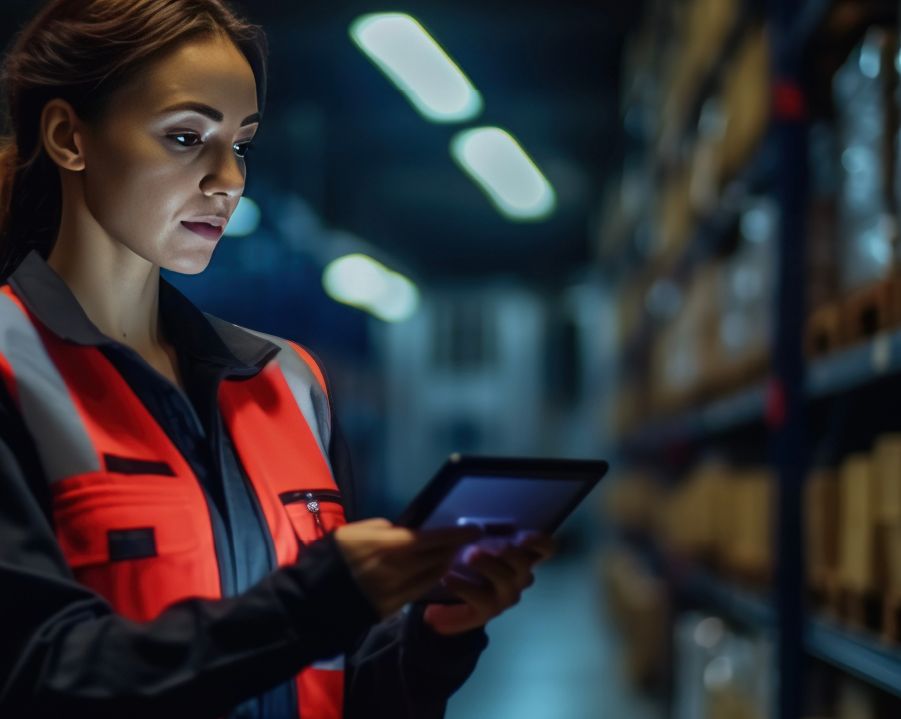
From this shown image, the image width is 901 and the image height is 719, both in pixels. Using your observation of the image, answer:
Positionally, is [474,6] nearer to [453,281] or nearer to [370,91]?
[370,91]

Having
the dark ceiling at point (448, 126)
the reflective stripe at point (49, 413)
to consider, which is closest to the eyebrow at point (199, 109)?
the reflective stripe at point (49, 413)

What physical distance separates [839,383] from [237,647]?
1858 mm

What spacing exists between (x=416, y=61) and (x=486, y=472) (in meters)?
6.29

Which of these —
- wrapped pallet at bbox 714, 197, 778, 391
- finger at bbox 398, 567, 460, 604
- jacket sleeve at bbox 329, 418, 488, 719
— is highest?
wrapped pallet at bbox 714, 197, 778, 391

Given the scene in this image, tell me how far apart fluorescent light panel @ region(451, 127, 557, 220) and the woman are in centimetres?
914

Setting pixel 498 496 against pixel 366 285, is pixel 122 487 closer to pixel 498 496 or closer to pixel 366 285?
pixel 498 496

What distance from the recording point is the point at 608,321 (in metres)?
10.2

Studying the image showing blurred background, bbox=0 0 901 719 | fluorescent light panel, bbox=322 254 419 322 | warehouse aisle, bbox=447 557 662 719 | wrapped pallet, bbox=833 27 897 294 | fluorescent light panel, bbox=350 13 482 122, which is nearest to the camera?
wrapped pallet, bbox=833 27 897 294

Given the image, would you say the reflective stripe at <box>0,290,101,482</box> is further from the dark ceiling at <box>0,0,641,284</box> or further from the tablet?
the dark ceiling at <box>0,0,641,284</box>

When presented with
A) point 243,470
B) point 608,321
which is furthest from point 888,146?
point 608,321

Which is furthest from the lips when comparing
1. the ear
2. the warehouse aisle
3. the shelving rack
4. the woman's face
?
the warehouse aisle

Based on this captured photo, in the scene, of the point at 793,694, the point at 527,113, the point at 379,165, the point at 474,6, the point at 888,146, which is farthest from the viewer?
the point at 379,165

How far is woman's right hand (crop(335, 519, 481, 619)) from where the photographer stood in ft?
2.99

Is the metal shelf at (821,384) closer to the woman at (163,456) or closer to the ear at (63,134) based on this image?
the woman at (163,456)
